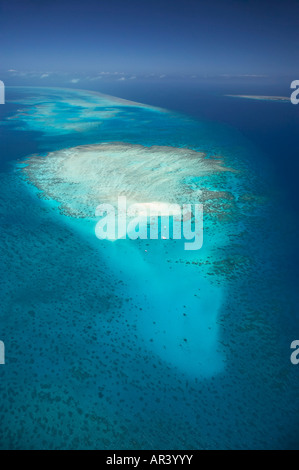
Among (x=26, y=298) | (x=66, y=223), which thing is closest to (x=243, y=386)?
(x=26, y=298)

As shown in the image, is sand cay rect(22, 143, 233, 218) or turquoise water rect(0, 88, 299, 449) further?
sand cay rect(22, 143, 233, 218)

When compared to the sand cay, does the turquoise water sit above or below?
below

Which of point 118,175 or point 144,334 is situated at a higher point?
point 118,175

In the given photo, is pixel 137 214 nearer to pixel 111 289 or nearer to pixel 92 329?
pixel 111 289

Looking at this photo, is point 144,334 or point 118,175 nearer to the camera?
point 144,334

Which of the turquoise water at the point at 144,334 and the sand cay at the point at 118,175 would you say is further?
the sand cay at the point at 118,175
